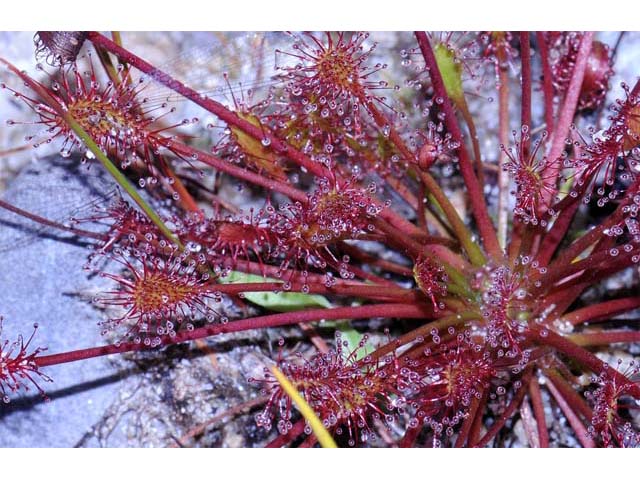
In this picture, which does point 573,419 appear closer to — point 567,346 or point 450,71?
point 567,346

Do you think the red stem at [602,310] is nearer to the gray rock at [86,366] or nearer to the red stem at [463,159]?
the red stem at [463,159]

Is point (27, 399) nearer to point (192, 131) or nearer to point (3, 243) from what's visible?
point (3, 243)

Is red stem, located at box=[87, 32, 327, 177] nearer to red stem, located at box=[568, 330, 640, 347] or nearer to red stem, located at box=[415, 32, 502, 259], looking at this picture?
red stem, located at box=[415, 32, 502, 259]

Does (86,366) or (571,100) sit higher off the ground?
(571,100)

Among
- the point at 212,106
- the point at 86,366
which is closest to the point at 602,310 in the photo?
the point at 212,106

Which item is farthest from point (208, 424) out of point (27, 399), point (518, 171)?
point (518, 171)

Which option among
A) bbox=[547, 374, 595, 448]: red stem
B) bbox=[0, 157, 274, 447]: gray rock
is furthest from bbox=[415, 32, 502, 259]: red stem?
bbox=[0, 157, 274, 447]: gray rock

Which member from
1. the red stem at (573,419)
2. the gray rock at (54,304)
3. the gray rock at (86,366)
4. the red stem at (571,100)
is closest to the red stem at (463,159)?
the red stem at (571,100)
